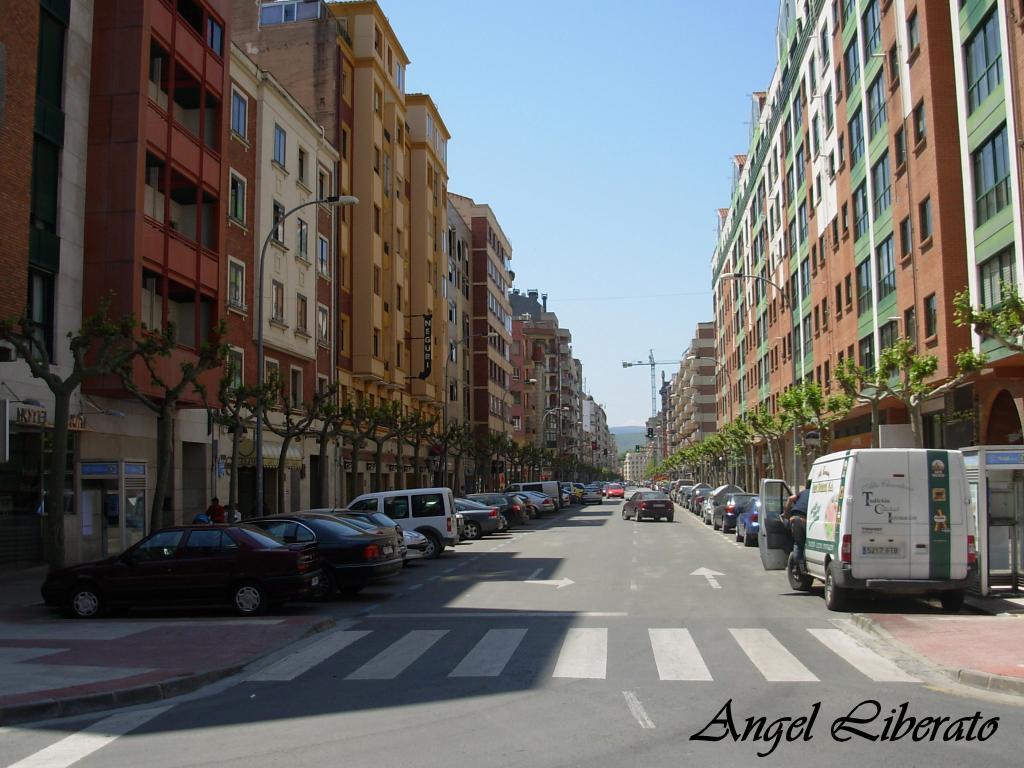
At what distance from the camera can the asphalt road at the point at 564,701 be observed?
23.0 ft

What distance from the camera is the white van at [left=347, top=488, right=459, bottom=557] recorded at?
26.5 meters

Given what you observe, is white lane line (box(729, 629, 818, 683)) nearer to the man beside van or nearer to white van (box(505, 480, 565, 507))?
the man beside van

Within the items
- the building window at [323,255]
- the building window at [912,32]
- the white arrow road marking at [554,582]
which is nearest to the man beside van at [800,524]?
the white arrow road marking at [554,582]

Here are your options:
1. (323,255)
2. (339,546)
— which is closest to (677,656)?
(339,546)

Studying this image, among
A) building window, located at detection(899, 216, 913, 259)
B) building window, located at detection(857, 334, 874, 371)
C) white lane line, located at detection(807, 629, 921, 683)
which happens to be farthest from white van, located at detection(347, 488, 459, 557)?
building window, located at detection(857, 334, 874, 371)

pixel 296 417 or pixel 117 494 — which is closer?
pixel 117 494

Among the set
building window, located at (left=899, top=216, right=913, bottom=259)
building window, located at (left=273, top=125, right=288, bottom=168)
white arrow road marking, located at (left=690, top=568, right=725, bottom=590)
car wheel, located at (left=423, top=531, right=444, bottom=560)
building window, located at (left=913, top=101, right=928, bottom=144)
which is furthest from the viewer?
building window, located at (left=273, top=125, right=288, bottom=168)

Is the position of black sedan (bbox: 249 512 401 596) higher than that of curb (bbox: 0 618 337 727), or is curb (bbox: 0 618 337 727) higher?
black sedan (bbox: 249 512 401 596)

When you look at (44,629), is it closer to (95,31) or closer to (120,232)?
(120,232)

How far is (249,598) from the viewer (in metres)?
15.3

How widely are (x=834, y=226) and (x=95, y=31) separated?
31.4 metres

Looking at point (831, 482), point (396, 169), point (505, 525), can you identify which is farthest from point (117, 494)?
point (396, 169)

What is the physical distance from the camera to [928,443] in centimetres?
3466

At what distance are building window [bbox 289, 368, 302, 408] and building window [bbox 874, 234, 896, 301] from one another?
2207cm
